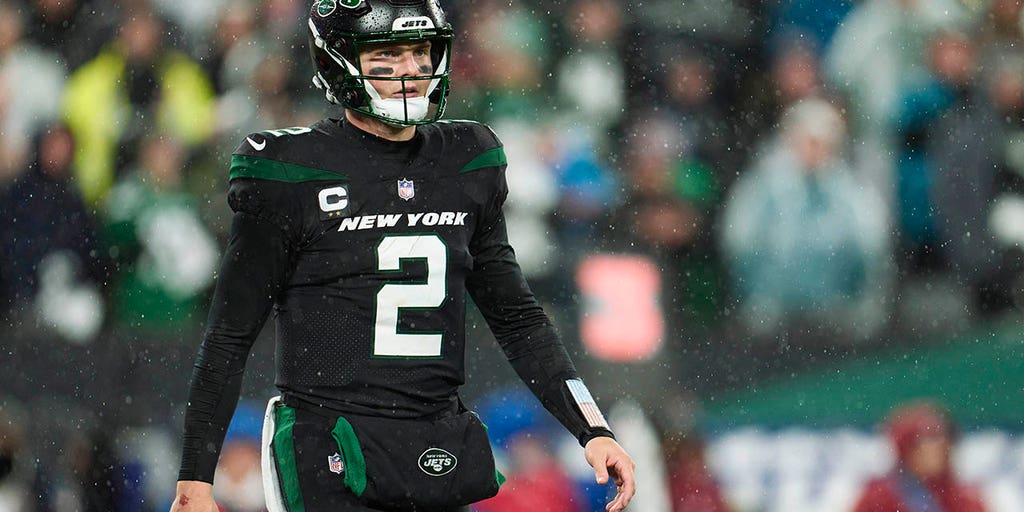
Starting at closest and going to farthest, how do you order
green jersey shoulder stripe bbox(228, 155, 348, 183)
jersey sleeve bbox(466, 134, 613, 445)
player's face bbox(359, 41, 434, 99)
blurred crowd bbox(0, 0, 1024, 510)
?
green jersey shoulder stripe bbox(228, 155, 348, 183)
player's face bbox(359, 41, 434, 99)
jersey sleeve bbox(466, 134, 613, 445)
blurred crowd bbox(0, 0, 1024, 510)

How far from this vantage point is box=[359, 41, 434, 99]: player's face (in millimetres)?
2963

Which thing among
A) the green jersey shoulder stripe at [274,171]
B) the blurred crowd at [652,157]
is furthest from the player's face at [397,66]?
the blurred crowd at [652,157]

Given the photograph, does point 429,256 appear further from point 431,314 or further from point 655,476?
point 655,476

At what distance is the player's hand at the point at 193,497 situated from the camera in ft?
8.97

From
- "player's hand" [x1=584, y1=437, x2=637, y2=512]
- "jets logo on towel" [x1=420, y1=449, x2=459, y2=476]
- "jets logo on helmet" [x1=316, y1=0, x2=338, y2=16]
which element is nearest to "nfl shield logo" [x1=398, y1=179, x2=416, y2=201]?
"jets logo on helmet" [x1=316, y1=0, x2=338, y2=16]

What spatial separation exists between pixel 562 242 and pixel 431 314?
9.82 feet

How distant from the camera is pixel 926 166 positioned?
19.1ft

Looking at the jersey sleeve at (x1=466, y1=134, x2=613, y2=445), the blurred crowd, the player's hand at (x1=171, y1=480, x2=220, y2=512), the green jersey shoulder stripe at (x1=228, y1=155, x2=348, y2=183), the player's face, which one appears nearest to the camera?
the player's hand at (x1=171, y1=480, x2=220, y2=512)

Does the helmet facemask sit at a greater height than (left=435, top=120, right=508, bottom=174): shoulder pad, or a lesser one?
greater

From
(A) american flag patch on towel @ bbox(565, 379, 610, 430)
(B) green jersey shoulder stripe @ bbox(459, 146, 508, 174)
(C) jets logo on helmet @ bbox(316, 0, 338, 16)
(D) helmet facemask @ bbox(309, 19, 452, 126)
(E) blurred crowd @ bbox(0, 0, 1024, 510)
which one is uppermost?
(C) jets logo on helmet @ bbox(316, 0, 338, 16)

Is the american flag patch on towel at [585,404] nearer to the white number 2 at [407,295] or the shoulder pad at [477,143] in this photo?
the white number 2 at [407,295]

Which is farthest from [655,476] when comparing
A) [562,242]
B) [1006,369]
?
[1006,369]

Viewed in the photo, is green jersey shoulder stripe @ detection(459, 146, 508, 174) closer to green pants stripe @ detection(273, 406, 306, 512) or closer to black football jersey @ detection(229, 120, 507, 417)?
black football jersey @ detection(229, 120, 507, 417)

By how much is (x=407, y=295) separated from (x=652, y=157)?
3.22m
